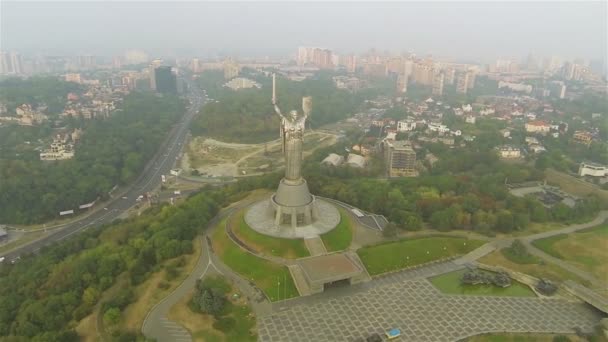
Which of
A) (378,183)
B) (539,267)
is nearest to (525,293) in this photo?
(539,267)

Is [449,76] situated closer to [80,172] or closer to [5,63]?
[80,172]

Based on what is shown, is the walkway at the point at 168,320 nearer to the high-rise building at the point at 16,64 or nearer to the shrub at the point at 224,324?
the shrub at the point at 224,324

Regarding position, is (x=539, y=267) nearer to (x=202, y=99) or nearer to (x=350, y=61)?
(x=202, y=99)

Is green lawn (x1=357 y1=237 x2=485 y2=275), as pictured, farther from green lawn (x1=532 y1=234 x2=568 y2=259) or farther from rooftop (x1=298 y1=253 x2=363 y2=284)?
green lawn (x1=532 y1=234 x2=568 y2=259)

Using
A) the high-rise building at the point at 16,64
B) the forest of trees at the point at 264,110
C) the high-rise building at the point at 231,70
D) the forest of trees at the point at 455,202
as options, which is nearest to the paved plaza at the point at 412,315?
the forest of trees at the point at 455,202

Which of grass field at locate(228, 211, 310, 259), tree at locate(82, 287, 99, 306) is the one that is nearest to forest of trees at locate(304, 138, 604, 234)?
grass field at locate(228, 211, 310, 259)

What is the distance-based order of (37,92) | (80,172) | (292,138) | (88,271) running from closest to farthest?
(88,271) < (292,138) < (80,172) < (37,92)

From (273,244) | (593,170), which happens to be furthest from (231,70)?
(273,244)
